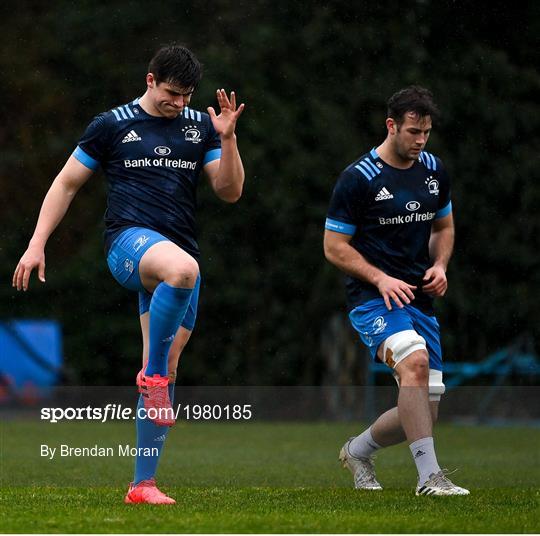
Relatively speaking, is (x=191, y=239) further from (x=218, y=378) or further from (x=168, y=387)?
(x=218, y=378)

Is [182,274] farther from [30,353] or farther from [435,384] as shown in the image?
[30,353]

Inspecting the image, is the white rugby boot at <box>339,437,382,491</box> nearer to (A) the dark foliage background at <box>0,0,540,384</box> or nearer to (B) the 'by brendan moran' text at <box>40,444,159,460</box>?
(B) the 'by brendan moran' text at <box>40,444,159,460</box>

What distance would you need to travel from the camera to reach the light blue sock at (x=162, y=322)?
4.55m

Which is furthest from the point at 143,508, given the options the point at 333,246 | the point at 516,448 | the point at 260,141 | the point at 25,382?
the point at 25,382

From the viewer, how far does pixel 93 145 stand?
495 cm

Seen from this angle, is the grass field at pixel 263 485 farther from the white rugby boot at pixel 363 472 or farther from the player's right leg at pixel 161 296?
the player's right leg at pixel 161 296

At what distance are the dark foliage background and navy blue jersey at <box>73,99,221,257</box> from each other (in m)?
7.06

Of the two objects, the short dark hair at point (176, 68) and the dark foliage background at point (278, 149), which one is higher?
the dark foliage background at point (278, 149)

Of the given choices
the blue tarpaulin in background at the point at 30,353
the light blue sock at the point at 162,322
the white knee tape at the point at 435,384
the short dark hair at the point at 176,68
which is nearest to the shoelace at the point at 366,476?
the white knee tape at the point at 435,384

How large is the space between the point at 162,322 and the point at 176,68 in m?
0.95

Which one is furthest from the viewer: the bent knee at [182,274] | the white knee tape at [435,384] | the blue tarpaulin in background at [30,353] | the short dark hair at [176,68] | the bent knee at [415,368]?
the blue tarpaulin in background at [30,353]

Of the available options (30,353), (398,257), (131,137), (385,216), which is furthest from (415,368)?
(30,353)

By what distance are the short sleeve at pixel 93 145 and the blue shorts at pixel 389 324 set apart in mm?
1389

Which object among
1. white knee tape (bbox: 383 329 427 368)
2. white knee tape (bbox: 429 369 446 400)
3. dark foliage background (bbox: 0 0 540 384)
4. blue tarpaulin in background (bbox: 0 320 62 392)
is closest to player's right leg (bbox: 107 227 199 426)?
white knee tape (bbox: 383 329 427 368)
